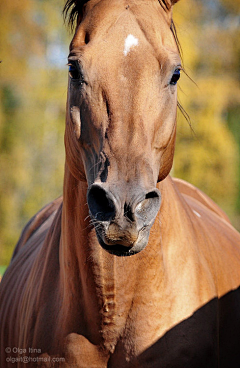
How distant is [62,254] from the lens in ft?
8.55

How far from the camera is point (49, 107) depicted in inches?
636

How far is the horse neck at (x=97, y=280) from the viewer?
7.69 ft

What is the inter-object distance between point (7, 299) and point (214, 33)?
15.2 meters

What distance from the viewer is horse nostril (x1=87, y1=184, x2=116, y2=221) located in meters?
1.80

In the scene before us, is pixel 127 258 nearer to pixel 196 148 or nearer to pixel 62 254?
pixel 62 254

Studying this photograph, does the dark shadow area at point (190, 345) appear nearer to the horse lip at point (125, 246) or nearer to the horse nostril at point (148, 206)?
the horse lip at point (125, 246)

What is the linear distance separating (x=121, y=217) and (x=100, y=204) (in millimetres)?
141

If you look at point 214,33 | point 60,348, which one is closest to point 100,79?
point 60,348

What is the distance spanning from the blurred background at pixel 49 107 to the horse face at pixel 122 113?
13.2 metres

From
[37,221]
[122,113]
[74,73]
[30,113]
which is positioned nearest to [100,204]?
[122,113]

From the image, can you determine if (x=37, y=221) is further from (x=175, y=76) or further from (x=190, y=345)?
(x=175, y=76)

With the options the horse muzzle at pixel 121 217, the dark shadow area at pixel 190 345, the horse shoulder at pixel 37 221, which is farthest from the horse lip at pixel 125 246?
the horse shoulder at pixel 37 221

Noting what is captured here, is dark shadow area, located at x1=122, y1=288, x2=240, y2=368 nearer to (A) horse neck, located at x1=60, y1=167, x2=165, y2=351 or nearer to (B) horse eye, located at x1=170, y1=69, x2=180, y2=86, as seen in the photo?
(A) horse neck, located at x1=60, y1=167, x2=165, y2=351

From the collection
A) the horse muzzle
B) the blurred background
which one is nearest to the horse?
the horse muzzle
